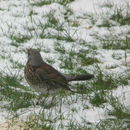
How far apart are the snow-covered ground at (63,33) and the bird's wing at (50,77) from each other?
0.28 meters

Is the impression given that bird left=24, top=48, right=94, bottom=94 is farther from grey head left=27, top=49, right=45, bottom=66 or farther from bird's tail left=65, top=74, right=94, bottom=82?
bird's tail left=65, top=74, right=94, bottom=82

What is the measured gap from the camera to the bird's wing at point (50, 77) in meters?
6.23

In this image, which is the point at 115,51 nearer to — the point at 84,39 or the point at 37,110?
the point at 84,39

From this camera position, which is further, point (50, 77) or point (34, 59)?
point (34, 59)

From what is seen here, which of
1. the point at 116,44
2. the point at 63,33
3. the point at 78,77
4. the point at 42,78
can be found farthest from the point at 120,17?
the point at 42,78

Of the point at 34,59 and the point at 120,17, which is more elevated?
the point at 120,17

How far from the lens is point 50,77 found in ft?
20.5

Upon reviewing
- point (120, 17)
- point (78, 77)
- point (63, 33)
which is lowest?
point (78, 77)

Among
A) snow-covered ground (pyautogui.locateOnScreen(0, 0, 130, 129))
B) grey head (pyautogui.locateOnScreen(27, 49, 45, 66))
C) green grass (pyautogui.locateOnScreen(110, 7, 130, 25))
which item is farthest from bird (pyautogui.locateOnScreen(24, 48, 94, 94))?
green grass (pyautogui.locateOnScreen(110, 7, 130, 25))

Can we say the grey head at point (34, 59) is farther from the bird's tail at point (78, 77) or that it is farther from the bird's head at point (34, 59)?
the bird's tail at point (78, 77)

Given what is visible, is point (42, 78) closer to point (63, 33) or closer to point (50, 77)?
point (50, 77)

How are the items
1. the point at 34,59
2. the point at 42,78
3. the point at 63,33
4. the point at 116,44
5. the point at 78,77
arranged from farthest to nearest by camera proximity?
the point at 63,33
the point at 116,44
the point at 78,77
the point at 34,59
the point at 42,78

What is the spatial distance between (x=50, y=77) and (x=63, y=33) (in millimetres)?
2671

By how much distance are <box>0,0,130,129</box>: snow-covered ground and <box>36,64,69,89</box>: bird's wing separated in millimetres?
284
